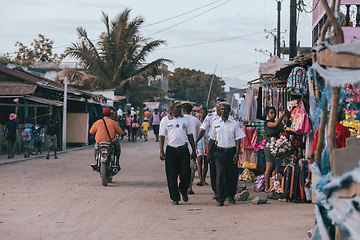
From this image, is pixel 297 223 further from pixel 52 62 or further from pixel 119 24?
pixel 52 62

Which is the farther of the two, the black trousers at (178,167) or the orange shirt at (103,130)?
the orange shirt at (103,130)

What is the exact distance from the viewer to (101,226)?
781 cm

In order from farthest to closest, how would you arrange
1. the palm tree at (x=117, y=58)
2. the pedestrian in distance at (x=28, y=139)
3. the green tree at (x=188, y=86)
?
the green tree at (x=188, y=86) < the palm tree at (x=117, y=58) < the pedestrian in distance at (x=28, y=139)

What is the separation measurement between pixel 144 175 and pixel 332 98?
36.0 feet

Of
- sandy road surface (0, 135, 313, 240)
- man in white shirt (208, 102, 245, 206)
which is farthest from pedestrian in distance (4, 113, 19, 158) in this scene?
man in white shirt (208, 102, 245, 206)

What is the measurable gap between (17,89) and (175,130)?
14.1 m

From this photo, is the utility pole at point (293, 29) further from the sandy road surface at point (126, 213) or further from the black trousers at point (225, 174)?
the black trousers at point (225, 174)

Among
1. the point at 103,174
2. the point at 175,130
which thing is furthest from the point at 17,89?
the point at 175,130

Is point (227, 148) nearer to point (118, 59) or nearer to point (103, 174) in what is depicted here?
point (103, 174)

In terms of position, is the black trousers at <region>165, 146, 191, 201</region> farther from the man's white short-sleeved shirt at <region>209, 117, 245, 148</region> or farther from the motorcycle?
the motorcycle

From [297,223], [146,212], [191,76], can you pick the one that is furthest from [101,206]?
[191,76]

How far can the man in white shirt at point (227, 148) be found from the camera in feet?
33.2

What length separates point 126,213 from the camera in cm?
892

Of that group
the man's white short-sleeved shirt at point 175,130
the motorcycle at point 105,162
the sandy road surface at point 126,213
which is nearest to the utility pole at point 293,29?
the sandy road surface at point 126,213
